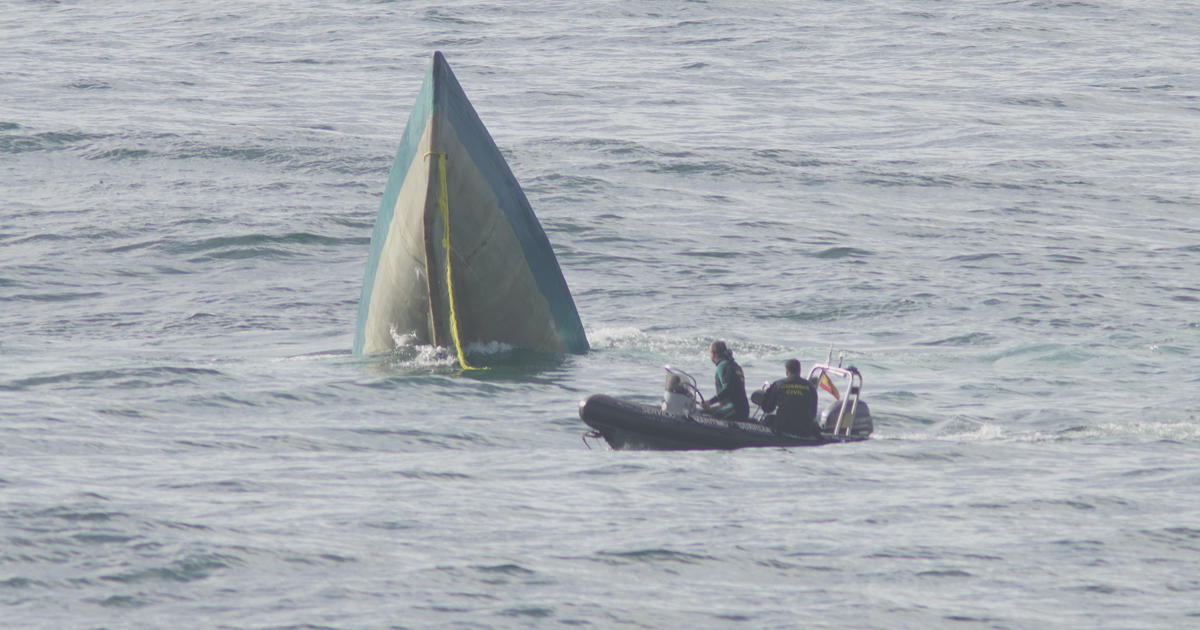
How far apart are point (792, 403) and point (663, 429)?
135 centimetres

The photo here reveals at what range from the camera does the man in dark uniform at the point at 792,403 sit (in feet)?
53.1

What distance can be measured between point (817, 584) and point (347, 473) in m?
4.79

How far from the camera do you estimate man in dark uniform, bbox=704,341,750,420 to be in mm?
16328

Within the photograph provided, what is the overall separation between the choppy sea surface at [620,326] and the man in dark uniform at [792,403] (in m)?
0.39

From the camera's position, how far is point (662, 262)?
90.6ft

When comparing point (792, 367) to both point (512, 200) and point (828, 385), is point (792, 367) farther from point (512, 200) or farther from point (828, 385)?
point (512, 200)

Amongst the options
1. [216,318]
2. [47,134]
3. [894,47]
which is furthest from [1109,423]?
[894,47]

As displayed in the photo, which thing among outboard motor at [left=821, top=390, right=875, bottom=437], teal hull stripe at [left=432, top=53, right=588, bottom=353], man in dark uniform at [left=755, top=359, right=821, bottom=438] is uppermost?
teal hull stripe at [left=432, top=53, right=588, bottom=353]

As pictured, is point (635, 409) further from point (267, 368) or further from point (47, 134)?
point (47, 134)

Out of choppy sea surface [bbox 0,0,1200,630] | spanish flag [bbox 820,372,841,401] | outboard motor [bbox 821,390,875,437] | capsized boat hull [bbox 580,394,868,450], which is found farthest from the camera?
outboard motor [bbox 821,390,875,437]

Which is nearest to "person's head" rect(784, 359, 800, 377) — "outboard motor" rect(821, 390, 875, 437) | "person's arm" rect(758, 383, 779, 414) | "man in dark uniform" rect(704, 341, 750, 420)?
"person's arm" rect(758, 383, 779, 414)

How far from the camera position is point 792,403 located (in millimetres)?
16266

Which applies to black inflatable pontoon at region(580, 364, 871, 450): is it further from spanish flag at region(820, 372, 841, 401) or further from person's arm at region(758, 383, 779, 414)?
spanish flag at region(820, 372, 841, 401)

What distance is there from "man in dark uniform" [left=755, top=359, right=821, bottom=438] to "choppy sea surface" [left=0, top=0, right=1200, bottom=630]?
A: 1.29ft
